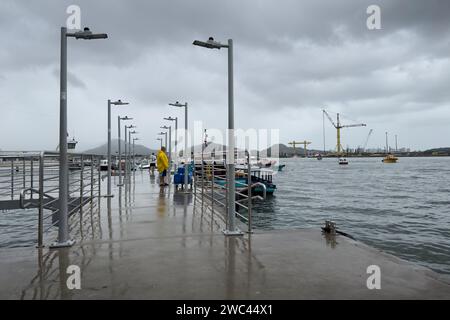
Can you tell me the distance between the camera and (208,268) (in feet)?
13.2

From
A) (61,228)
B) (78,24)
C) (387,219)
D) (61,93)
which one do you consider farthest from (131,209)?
(387,219)

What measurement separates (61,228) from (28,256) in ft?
1.99

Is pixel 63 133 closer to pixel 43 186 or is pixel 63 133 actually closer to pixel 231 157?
pixel 43 186

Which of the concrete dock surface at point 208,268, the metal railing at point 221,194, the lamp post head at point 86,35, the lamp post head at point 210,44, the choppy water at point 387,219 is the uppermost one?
the lamp post head at point 210,44

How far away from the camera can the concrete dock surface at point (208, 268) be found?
333cm

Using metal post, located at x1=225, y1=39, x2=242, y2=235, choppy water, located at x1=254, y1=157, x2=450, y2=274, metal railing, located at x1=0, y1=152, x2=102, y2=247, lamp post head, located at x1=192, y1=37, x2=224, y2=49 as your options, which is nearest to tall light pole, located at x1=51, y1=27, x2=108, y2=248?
metal railing, located at x1=0, y1=152, x2=102, y2=247


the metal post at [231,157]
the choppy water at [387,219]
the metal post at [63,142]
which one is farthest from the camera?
the choppy water at [387,219]

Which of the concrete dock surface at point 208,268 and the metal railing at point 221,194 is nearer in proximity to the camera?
the concrete dock surface at point 208,268

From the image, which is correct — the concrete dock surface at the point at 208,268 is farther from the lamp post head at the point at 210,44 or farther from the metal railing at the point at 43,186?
the lamp post head at the point at 210,44

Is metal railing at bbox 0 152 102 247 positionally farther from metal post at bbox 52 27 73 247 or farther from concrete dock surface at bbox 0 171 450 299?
concrete dock surface at bbox 0 171 450 299

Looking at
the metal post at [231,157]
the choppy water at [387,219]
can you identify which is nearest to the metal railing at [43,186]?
the metal post at [231,157]

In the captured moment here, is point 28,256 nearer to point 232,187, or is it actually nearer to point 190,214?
point 232,187

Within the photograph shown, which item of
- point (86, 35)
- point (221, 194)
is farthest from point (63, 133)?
point (221, 194)

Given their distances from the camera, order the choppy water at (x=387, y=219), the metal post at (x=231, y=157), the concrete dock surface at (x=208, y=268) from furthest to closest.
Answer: the choppy water at (x=387, y=219) → the metal post at (x=231, y=157) → the concrete dock surface at (x=208, y=268)
